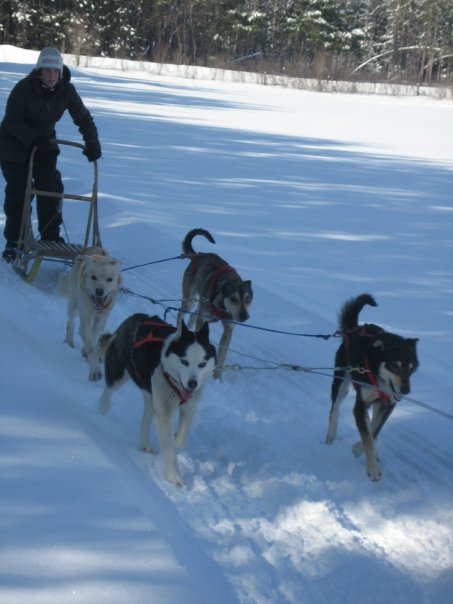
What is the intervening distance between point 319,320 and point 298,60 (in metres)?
23.9

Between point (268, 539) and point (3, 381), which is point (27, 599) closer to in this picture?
point (268, 539)

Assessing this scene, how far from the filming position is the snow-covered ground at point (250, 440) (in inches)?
97.2

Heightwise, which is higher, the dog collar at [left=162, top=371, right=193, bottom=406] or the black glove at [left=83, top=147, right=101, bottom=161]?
the black glove at [left=83, top=147, right=101, bottom=161]

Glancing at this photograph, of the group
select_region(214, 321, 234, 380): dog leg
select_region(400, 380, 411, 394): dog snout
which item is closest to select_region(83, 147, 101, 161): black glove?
select_region(214, 321, 234, 380): dog leg

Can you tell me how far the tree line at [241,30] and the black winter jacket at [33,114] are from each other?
86.2 ft

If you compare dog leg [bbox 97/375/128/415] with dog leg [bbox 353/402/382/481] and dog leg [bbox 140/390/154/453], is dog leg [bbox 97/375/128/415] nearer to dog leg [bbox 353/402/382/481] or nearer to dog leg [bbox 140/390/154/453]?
dog leg [bbox 140/390/154/453]

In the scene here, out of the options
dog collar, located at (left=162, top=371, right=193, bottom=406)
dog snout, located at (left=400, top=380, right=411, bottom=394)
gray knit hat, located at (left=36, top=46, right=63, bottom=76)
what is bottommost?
dog collar, located at (left=162, top=371, right=193, bottom=406)

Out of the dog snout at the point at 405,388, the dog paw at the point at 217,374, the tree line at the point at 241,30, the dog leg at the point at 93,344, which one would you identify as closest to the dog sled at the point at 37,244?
the dog leg at the point at 93,344

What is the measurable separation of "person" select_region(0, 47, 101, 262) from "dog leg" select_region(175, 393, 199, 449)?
2955 mm

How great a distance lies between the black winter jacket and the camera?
5555mm

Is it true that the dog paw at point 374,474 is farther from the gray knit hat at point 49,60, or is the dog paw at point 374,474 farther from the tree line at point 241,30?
the tree line at point 241,30

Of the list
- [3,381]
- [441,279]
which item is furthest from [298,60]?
[3,381]

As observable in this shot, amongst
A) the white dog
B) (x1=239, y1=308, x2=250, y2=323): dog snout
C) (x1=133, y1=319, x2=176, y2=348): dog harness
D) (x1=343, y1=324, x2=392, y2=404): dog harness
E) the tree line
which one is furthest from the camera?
the tree line

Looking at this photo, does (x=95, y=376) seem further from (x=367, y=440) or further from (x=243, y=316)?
(x=367, y=440)
